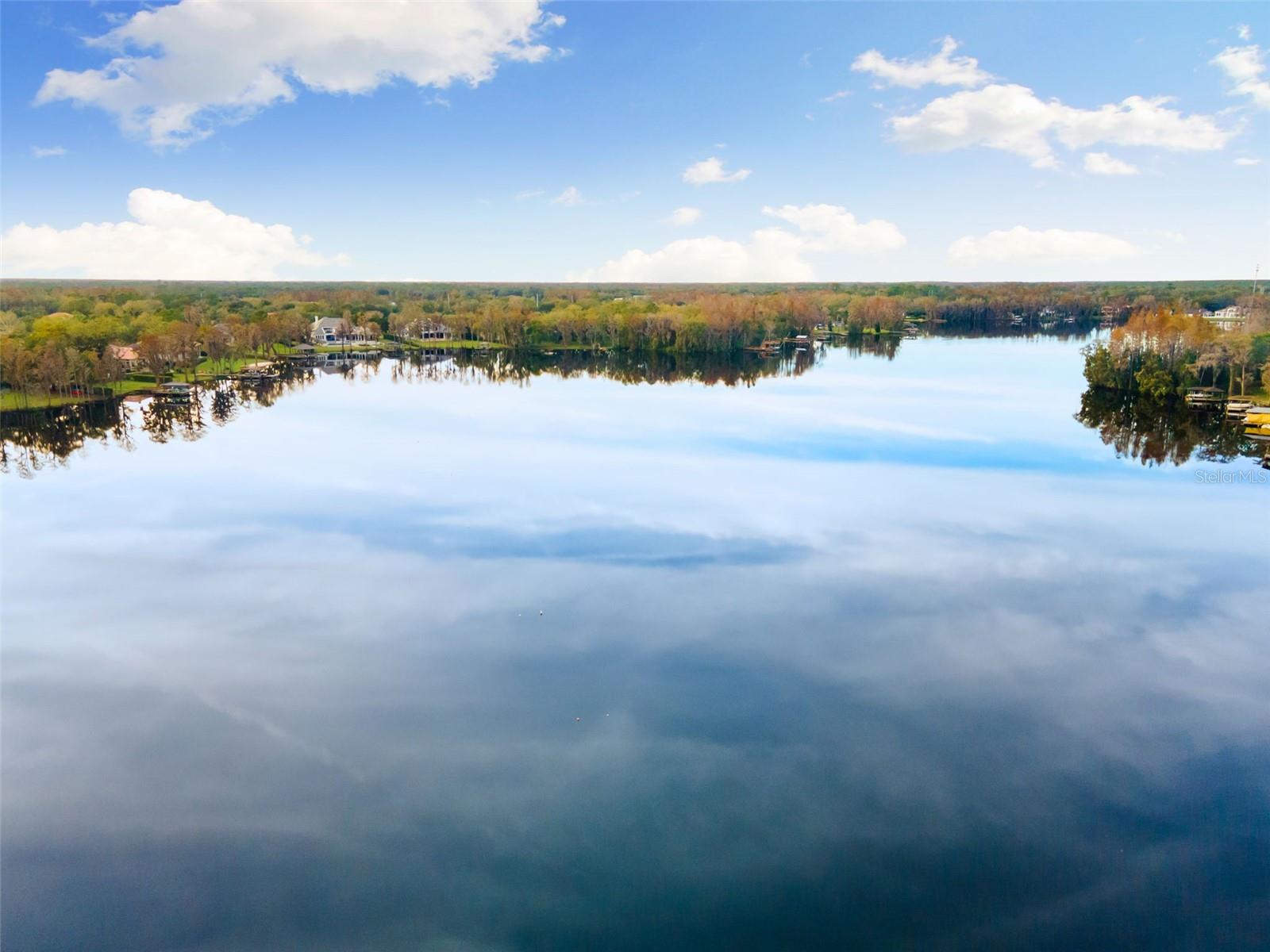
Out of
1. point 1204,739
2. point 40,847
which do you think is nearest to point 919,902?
point 1204,739

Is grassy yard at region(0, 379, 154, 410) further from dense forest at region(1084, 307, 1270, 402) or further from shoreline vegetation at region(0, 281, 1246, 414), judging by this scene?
dense forest at region(1084, 307, 1270, 402)

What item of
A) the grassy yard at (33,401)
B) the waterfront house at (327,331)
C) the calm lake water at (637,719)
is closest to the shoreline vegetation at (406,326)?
the grassy yard at (33,401)

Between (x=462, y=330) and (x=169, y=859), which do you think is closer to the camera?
(x=169, y=859)

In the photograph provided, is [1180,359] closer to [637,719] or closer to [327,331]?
[637,719]

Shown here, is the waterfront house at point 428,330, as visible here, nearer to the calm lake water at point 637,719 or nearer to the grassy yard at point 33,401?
the grassy yard at point 33,401

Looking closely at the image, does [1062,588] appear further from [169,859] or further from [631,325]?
[631,325]
